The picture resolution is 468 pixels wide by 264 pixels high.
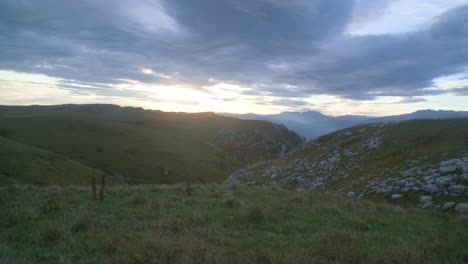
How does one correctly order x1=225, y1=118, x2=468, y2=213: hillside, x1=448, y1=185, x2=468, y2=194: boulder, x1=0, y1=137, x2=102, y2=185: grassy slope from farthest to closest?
x1=0, y1=137, x2=102, y2=185: grassy slope
x1=225, y1=118, x2=468, y2=213: hillside
x1=448, y1=185, x2=468, y2=194: boulder

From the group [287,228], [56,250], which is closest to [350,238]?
[287,228]

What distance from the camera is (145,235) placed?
780 centimetres

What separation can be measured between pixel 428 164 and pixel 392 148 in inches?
263

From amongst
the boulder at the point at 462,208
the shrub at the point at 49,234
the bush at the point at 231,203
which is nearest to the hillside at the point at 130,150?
the bush at the point at 231,203

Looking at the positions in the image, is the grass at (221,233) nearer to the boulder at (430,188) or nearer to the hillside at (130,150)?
the boulder at (430,188)

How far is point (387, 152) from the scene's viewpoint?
24609 millimetres

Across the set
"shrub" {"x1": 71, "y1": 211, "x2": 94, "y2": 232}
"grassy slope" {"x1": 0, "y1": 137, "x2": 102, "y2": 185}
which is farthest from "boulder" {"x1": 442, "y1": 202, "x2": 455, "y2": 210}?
"grassy slope" {"x1": 0, "y1": 137, "x2": 102, "y2": 185}

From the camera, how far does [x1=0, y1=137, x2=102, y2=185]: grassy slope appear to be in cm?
3918

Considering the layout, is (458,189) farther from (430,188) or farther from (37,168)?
(37,168)

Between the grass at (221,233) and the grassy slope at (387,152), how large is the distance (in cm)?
657

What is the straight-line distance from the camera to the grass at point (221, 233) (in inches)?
261

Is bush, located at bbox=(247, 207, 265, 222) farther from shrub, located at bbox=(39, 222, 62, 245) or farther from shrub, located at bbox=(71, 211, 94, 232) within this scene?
shrub, located at bbox=(39, 222, 62, 245)

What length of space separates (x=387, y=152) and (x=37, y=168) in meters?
48.0

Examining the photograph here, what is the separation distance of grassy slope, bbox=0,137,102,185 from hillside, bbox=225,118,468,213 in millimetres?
29682
